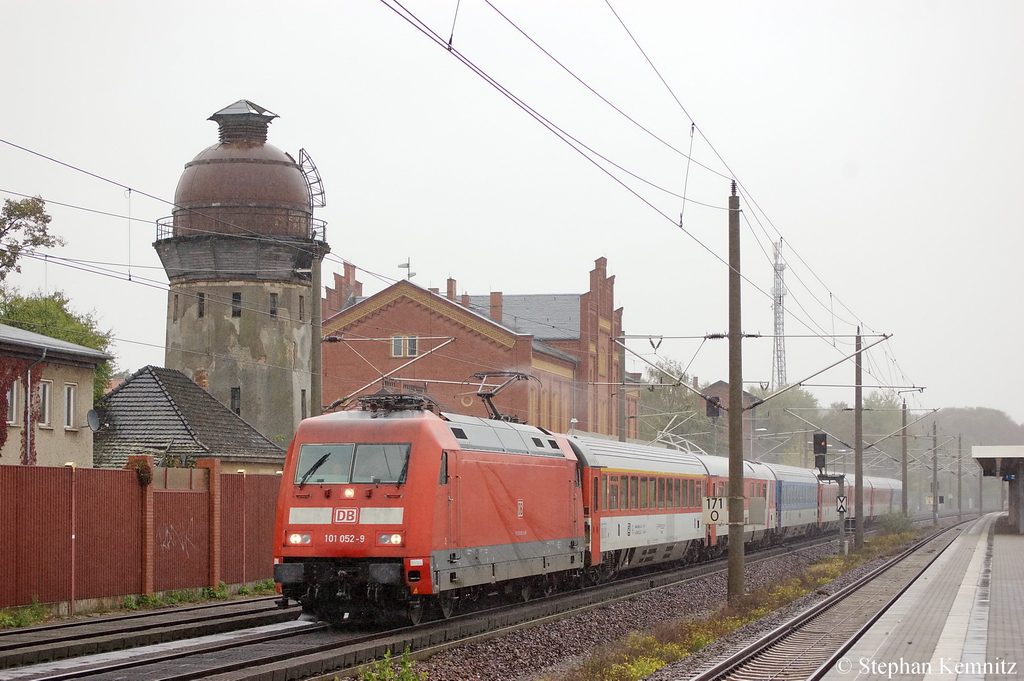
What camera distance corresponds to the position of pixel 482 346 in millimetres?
60344

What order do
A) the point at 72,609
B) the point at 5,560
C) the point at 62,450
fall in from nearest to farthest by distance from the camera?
the point at 5,560
the point at 72,609
the point at 62,450

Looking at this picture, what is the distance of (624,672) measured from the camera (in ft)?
48.5

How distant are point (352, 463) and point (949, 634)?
8912 millimetres

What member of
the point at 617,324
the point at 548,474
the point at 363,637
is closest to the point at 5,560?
the point at 363,637

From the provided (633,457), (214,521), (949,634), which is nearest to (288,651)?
(949,634)

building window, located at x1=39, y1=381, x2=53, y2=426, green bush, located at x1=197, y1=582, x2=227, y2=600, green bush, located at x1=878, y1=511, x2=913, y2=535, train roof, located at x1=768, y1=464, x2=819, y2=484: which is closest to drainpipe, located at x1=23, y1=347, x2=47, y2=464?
building window, located at x1=39, y1=381, x2=53, y2=426

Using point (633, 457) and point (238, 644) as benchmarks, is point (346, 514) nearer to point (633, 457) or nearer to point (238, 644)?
point (238, 644)

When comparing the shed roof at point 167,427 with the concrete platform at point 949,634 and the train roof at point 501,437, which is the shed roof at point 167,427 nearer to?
the train roof at point 501,437

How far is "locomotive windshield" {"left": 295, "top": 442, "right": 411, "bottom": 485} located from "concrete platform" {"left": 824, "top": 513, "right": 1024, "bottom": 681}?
6437mm

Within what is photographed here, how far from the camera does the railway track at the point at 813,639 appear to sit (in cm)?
1512

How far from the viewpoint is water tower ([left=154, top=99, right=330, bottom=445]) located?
157 feet

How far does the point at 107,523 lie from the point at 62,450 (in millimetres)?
11428

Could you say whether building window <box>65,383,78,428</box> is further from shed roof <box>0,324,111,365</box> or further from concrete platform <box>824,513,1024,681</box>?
concrete platform <box>824,513,1024,681</box>

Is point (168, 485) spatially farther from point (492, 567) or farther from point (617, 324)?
point (617, 324)
